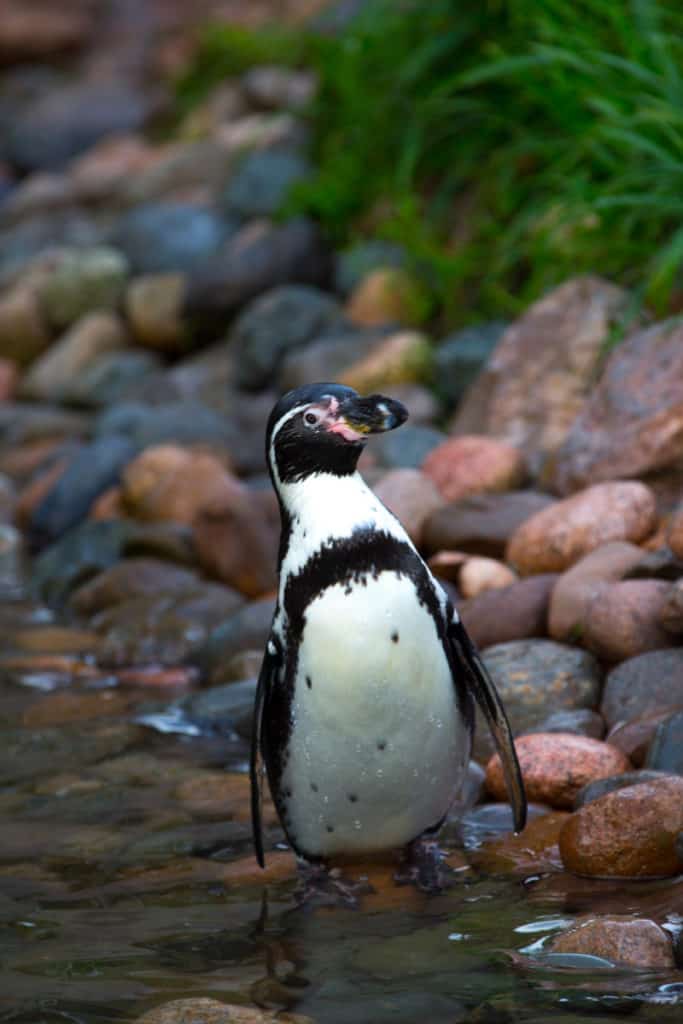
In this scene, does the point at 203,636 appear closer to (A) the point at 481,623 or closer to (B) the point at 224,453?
(A) the point at 481,623

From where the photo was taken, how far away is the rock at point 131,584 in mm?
6246

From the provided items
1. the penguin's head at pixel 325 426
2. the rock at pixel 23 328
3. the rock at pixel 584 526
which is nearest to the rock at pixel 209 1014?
the penguin's head at pixel 325 426

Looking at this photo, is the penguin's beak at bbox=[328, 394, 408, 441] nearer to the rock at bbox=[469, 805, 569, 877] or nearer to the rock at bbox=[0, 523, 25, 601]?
the rock at bbox=[469, 805, 569, 877]

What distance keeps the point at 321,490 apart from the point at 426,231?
5243 mm

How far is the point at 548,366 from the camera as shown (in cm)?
634

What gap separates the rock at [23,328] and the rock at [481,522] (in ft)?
19.5

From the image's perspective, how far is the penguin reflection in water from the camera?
321cm

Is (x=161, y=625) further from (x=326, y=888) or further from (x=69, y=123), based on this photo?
(x=69, y=123)

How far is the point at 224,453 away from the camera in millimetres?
7527

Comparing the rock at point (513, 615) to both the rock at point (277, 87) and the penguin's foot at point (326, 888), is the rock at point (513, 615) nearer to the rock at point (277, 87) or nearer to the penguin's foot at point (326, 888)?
the penguin's foot at point (326, 888)

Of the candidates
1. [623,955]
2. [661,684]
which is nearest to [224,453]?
Answer: [661,684]

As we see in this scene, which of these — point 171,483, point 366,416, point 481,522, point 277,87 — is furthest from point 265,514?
point 277,87

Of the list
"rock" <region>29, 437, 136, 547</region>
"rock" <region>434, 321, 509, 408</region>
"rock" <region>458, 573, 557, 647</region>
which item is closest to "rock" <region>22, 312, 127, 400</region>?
"rock" <region>29, 437, 136, 547</region>

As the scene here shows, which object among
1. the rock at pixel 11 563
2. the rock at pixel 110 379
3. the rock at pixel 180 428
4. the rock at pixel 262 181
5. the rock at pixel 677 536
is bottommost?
the rock at pixel 11 563
